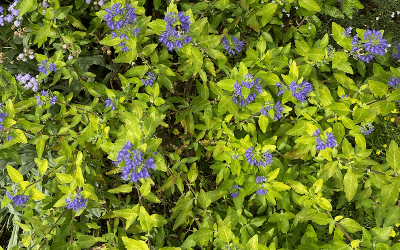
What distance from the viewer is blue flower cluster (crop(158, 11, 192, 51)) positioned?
229 cm

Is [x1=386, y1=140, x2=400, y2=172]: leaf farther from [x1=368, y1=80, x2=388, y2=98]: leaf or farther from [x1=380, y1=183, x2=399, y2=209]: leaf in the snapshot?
[x1=368, y1=80, x2=388, y2=98]: leaf

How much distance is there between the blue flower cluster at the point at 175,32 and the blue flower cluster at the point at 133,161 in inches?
34.4

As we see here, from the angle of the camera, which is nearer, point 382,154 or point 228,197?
point 228,197

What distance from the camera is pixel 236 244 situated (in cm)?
223

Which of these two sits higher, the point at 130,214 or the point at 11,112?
the point at 11,112

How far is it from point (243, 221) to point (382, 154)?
2.44m

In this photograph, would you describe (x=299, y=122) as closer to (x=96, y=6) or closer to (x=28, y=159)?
(x=96, y=6)

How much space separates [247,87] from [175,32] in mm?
710

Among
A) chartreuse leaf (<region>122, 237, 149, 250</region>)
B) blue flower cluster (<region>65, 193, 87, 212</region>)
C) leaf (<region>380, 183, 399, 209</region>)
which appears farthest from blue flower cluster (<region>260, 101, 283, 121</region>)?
blue flower cluster (<region>65, 193, 87, 212</region>)

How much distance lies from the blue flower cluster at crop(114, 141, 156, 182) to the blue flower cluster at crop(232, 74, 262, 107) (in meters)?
0.93

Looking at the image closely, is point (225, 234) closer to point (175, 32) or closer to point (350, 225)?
point (350, 225)

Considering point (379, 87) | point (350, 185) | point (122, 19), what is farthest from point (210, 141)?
point (379, 87)

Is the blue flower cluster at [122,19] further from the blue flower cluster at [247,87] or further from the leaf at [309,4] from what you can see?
the leaf at [309,4]

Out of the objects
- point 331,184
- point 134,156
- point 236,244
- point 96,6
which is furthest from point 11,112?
point 331,184
